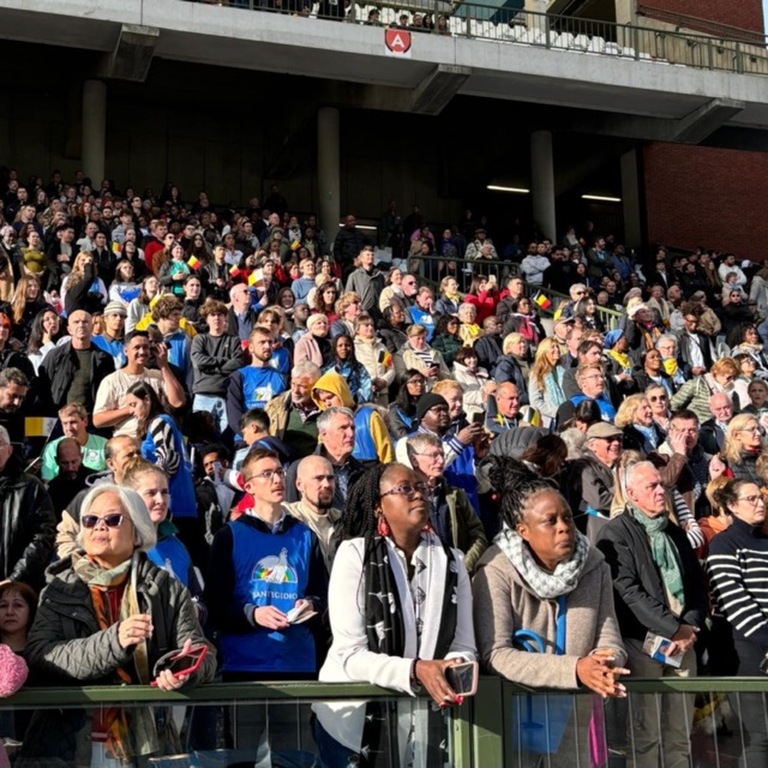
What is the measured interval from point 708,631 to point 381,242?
20.1m

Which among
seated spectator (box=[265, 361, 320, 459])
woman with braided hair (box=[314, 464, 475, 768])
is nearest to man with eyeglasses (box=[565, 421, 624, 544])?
seated spectator (box=[265, 361, 320, 459])

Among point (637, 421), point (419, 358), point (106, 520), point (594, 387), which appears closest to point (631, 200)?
point (419, 358)

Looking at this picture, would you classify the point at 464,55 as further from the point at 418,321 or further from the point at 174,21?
the point at 418,321

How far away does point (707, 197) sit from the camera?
27.7 meters

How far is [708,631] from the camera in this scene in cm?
602

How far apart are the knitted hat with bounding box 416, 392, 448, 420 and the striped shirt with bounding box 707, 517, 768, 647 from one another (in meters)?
2.30

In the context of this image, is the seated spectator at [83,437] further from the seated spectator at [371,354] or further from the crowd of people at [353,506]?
the seated spectator at [371,354]

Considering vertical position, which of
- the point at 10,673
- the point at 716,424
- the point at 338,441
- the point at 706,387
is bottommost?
the point at 10,673

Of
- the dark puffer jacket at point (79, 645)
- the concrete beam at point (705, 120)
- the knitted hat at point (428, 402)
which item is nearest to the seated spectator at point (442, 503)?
the knitted hat at point (428, 402)

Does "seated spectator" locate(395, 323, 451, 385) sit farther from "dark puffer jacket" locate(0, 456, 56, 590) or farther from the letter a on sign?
the letter a on sign

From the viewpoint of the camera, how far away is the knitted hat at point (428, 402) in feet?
25.2

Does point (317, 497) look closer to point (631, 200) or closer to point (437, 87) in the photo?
point (437, 87)

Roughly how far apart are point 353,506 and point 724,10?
87.6 ft

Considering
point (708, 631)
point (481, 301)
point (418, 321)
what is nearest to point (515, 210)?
point (481, 301)
